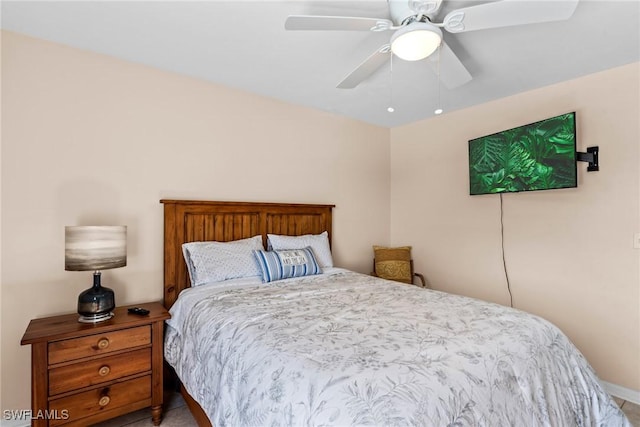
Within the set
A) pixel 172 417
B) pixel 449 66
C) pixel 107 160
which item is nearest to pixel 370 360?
pixel 172 417

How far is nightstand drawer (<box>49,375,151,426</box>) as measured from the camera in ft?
5.71

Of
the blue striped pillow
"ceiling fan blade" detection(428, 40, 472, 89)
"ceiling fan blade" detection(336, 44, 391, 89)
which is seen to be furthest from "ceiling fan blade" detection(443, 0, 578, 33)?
the blue striped pillow

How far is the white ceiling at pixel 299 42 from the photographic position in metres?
1.78

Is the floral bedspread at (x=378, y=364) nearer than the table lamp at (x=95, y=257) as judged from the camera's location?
Yes

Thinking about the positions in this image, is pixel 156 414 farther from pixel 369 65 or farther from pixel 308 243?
pixel 369 65

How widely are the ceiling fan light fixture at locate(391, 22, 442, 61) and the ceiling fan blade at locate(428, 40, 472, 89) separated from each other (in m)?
0.22

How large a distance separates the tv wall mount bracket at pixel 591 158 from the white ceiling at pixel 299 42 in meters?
0.64

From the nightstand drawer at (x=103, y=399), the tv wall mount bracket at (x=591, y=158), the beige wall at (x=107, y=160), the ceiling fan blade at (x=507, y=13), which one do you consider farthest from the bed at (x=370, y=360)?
the tv wall mount bracket at (x=591, y=158)

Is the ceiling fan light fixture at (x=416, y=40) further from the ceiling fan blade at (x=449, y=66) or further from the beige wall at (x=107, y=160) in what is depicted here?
the beige wall at (x=107, y=160)

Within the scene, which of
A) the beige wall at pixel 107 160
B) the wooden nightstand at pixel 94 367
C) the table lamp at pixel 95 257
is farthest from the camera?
the beige wall at pixel 107 160

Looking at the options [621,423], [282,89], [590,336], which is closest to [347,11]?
[282,89]

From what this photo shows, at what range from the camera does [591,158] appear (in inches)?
98.8

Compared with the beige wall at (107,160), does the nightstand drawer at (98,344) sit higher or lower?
lower

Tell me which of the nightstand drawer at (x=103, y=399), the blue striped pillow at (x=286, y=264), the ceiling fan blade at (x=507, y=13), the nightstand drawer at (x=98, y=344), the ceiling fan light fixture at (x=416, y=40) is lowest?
the nightstand drawer at (x=103, y=399)
